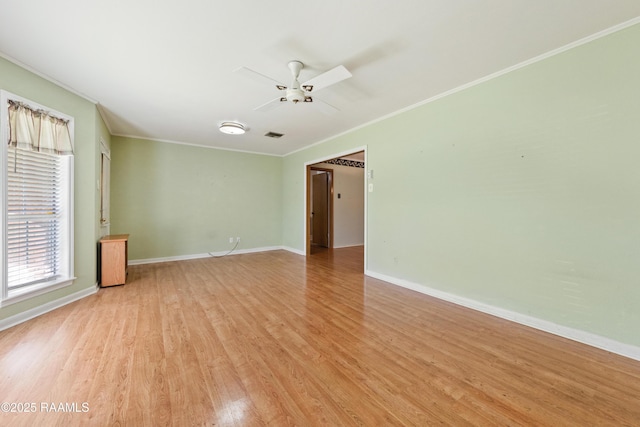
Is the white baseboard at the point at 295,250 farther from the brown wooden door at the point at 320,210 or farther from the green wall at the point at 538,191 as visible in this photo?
the green wall at the point at 538,191

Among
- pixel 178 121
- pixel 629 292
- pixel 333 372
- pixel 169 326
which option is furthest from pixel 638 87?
pixel 178 121

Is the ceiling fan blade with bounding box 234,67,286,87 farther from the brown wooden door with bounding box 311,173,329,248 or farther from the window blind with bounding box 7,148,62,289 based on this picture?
the brown wooden door with bounding box 311,173,329,248

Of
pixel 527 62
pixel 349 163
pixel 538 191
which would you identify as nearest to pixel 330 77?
pixel 527 62

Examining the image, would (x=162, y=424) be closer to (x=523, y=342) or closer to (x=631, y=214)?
(x=523, y=342)

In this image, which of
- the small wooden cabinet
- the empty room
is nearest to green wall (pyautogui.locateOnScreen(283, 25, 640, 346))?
the empty room

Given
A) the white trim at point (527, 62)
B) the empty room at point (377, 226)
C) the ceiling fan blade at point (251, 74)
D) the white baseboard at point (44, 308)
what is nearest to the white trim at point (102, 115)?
the empty room at point (377, 226)

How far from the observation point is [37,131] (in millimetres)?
2607

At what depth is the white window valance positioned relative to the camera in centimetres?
242

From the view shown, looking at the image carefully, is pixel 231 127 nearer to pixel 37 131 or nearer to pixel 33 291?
pixel 37 131

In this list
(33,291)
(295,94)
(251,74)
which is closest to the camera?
(251,74)

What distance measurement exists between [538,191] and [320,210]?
17.5ft

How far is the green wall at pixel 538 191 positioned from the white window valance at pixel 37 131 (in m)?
4.29

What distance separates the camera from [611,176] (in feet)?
6.57

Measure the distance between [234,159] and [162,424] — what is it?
17.9 feet
